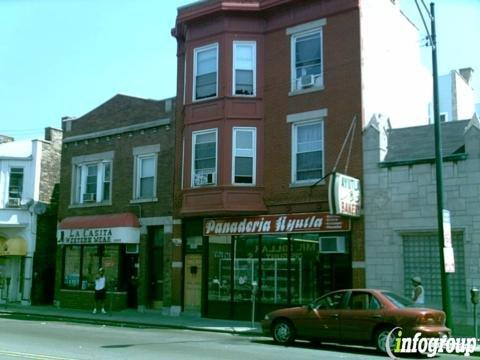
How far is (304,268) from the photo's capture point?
780 inches

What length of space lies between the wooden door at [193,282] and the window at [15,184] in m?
10.8

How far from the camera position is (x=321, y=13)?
20625 millimetres

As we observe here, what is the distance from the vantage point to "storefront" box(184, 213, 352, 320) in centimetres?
1923

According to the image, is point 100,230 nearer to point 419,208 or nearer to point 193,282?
point 193,282

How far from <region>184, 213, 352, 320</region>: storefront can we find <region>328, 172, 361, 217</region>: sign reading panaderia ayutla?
0.85m

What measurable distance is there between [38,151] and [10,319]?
10.4 meters

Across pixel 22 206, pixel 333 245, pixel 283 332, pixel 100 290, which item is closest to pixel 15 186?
pixel 22 206

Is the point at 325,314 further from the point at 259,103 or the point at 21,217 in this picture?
the point at 21,217

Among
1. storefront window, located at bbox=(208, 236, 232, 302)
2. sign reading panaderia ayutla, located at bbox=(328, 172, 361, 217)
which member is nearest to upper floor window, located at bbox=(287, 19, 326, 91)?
sign reading panaderia ayutla, located at bbox=(328, 172, 361, 217)

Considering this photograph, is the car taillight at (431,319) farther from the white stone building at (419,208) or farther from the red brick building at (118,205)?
the red brick building at (118,205)

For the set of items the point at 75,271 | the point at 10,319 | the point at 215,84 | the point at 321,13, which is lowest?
the point at 10,319

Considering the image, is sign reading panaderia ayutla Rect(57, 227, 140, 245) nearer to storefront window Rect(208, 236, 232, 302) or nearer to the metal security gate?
storefront window Rect(208, 236, 232, 302)

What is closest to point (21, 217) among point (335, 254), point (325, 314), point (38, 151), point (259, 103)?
point (38, 151)

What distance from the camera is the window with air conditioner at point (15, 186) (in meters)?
28.7
